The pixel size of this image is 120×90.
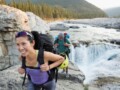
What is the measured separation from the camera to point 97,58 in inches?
909

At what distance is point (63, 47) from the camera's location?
11.8 m

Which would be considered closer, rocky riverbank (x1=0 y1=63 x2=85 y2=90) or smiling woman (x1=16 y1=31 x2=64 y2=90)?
smiling woman (x1=16 y1=31 x2=64 y2=90)

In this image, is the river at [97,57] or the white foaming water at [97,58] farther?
the white foaming water at [97,58]

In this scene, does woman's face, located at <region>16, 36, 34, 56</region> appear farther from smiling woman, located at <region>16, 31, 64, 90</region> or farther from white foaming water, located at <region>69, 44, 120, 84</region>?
white foaming water, located at <region>69, 44, 120, 84</region>

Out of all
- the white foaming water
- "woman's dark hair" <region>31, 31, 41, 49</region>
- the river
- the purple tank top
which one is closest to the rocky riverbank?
the purple tank top

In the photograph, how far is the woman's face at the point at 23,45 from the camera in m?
4.43

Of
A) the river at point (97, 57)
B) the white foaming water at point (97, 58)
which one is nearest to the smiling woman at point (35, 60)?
the river at point (97, 57)

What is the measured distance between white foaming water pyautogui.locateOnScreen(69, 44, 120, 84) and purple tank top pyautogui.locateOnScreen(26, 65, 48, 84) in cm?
1315

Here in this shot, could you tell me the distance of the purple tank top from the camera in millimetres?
4797

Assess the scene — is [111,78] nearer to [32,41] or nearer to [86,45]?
[86,45]

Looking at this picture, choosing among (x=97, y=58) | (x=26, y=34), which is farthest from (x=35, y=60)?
(x=97, y=58)

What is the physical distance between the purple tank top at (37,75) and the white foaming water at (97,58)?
13149 millimetres

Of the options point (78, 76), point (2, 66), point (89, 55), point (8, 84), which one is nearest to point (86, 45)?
point (89, 55)

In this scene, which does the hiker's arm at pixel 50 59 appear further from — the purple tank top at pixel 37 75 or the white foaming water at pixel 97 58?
the white foaming water at pixel 97 58
